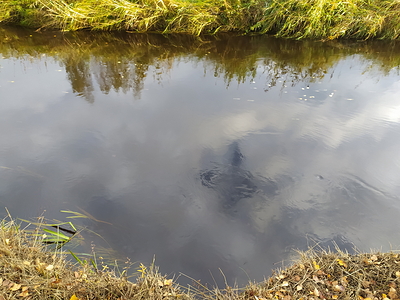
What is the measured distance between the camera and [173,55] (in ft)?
24.3

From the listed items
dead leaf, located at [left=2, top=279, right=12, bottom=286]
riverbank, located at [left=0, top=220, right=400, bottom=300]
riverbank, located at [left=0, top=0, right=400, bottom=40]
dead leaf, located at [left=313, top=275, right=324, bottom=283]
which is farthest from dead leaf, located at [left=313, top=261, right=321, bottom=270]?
riverbank, located at [left=0, top=0, right=400, bottom=40]

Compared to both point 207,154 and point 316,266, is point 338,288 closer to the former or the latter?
point 316,266

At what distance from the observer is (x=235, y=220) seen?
3.02m

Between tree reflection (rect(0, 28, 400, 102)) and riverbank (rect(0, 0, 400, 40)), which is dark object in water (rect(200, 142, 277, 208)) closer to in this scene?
tree reflection (rect(0, 28, 400, 102))

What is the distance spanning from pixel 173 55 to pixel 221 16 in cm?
262

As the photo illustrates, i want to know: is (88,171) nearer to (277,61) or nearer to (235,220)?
(235,220)

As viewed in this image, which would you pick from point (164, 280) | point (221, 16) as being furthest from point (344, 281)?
point (221, 16)

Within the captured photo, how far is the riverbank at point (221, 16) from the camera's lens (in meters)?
7.84

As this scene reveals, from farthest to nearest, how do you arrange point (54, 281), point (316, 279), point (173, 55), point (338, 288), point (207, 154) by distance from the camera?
point (173, 55) < point (207, 154) < point (316, 279) < point (338, 288) < point (54, 281)

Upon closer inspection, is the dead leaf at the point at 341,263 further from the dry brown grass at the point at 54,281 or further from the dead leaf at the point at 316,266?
the dry brown grass at the point at 54,281

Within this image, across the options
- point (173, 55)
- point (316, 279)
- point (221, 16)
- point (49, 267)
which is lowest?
point (316, 279)

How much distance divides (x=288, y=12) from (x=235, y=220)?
766cm

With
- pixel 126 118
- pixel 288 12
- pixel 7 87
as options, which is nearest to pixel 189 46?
pixel 288 12

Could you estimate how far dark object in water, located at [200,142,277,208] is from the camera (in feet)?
10.9
